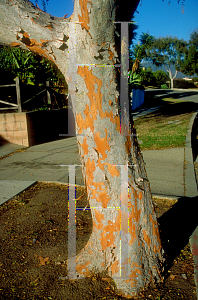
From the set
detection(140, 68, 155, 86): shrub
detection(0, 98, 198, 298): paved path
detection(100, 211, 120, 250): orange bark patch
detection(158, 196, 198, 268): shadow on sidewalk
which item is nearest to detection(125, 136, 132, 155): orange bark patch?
detection(100, 211, 120, 250): orange bark patch

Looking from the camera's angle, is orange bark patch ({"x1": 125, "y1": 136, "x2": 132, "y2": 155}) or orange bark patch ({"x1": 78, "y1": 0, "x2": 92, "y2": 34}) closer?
orange bark patch ({"x1": 78, "y1": 0, "x2": 92, "y2": 34})

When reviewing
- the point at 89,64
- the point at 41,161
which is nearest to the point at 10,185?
the point at 41,161

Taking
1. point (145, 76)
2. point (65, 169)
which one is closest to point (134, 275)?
point (65, 169)

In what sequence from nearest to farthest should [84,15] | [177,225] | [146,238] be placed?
1. [84,15]
2. [146,238]
3. [177,225]

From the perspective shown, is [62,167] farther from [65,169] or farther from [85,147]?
[85,147]

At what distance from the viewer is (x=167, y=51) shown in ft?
206

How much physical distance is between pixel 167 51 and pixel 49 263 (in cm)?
6714

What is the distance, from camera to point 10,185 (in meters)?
5.00

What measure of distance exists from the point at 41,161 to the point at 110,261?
4.86 meters

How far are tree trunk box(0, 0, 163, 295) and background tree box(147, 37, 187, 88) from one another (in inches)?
2426

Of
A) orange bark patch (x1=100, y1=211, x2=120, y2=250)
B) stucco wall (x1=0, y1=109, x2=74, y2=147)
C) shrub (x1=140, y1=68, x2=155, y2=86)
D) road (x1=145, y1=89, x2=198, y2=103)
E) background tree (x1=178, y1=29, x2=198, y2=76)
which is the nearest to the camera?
orange bark patch (x1=100, y1=211, x2=120, y2=250)

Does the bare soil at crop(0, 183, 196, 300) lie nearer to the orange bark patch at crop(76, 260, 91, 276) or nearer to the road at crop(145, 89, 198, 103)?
the orange bark patch at crop(76, 260, 91, 276)

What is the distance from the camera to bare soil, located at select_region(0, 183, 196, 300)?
2.28 meters

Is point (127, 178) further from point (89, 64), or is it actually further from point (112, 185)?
point (89, 64)
